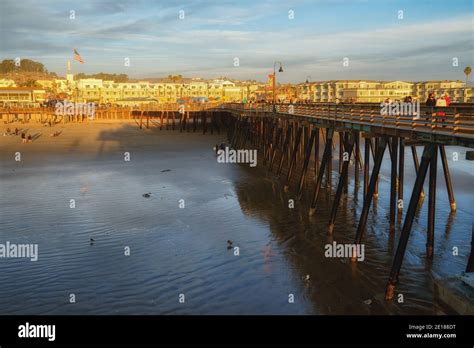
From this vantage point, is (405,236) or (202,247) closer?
(405,236)

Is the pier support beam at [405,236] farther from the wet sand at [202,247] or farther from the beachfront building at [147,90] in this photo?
the beachfront building at [147,90]

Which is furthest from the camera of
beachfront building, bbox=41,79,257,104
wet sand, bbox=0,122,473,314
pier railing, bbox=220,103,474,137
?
beachfront building, bbox=41,79,257,104

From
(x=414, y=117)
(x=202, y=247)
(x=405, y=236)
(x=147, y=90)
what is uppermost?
(x=147, y=90)

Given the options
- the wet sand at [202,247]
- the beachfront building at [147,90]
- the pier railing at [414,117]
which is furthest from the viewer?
the beachfront building at [147,90]

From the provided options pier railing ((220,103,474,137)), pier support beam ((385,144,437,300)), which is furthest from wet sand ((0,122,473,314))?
pier railing ((220,103,474,137))

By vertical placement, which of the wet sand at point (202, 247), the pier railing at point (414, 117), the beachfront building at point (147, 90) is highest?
the beachfront building at point (147, 90)

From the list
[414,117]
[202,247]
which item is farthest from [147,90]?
[414,117]

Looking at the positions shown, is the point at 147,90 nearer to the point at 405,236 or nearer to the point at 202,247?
the point at 202,247

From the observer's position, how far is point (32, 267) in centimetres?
1169

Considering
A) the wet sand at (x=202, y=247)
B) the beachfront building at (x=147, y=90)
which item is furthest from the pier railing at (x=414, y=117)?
the beachfront building at (x=147, y=90)

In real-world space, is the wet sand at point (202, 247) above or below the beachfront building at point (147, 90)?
below

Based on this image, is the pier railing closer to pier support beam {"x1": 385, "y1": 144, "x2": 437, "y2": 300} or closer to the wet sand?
pier support beam {"x1": 385, "y1": 144, "x2": 437, "y2": 300}

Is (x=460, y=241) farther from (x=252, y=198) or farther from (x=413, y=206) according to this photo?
(x=252, y=198)

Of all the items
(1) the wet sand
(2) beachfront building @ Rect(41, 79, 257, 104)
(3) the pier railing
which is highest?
(2) beachfront building @ Rect(41, 79, 257, 104)
